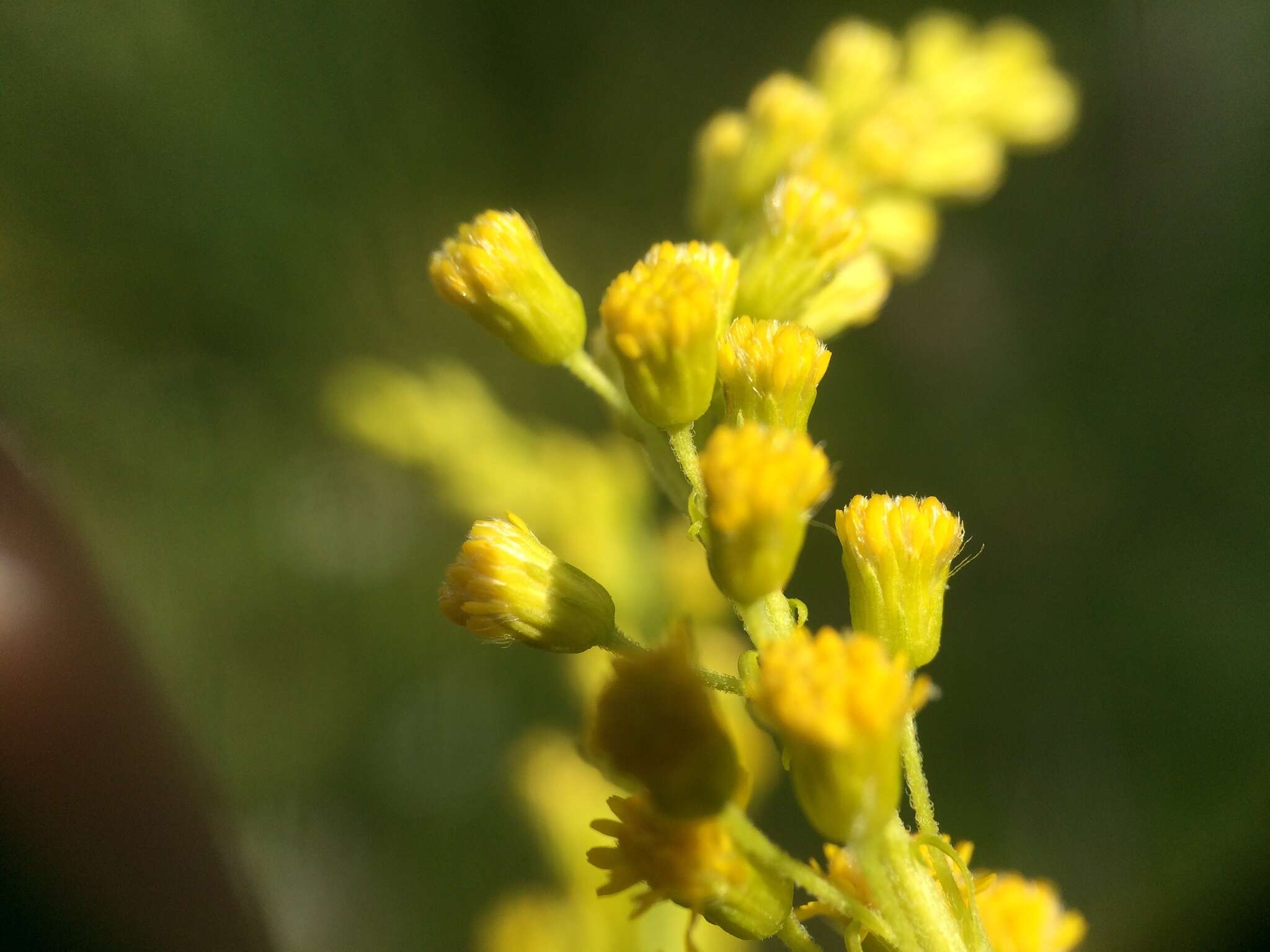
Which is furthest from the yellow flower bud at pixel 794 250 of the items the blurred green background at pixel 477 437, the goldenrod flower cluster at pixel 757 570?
the blurred green background at pixel 477 437

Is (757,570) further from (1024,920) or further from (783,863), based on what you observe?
(1024,920)

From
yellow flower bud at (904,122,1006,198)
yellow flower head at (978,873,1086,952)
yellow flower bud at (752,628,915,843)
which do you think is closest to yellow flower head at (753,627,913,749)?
yellow flower bud at (752,628,915,843)

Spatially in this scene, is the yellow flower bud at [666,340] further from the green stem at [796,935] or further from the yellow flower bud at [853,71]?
the yellow flower bud at [853,71]

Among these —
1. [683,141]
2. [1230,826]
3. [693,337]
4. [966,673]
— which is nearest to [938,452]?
[966,673]

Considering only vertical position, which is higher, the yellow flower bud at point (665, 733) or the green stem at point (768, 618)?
the green stem at point (768, 618)

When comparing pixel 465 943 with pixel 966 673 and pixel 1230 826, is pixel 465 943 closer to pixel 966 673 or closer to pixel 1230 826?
pixel 966 673

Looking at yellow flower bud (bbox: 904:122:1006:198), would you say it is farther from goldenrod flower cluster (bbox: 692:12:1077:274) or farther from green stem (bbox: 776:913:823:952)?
green stem (bbox: 776:913:823:952)
